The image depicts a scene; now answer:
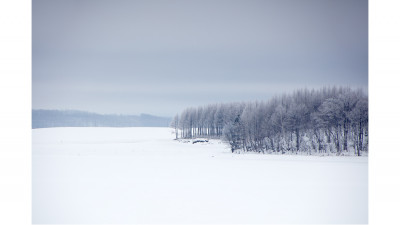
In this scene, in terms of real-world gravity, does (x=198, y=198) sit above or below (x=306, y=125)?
below

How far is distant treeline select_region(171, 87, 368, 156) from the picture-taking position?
830 inches

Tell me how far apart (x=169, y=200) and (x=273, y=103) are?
29.4 meters

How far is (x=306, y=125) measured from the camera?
28859 millimetres

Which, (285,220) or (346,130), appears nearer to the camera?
(285,220)

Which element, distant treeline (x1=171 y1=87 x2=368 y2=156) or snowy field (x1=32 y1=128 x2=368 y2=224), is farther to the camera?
distant treeline (x1=171 y1=87 x2=368 y2=156)

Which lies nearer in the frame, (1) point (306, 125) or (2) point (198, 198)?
(2) point (198, 198)

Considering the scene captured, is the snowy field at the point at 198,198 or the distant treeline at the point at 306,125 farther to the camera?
the distant treeline at the point at 306,125

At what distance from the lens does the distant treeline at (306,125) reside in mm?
21094

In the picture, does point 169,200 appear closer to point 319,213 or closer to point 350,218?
point 319,213

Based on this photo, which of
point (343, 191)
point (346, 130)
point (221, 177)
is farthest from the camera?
point (346, 130)
